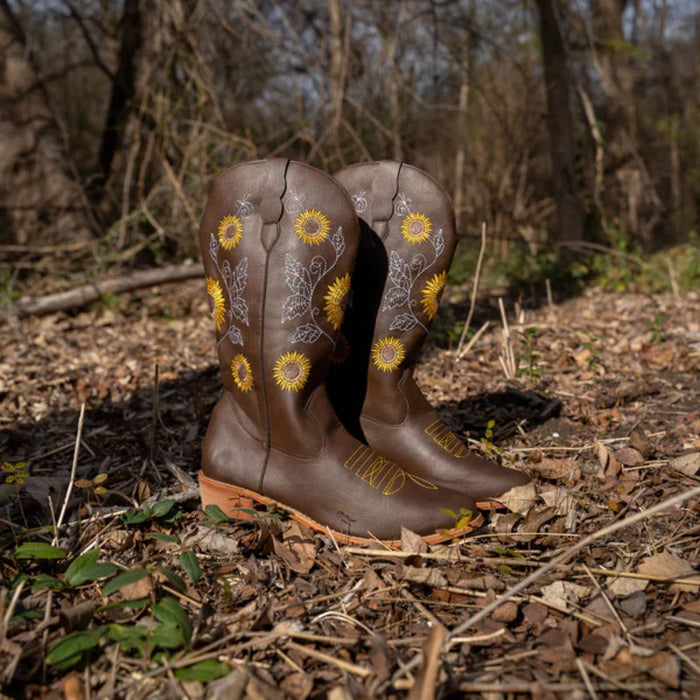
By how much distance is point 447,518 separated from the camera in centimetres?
150

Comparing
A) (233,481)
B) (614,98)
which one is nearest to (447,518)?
(233,481)

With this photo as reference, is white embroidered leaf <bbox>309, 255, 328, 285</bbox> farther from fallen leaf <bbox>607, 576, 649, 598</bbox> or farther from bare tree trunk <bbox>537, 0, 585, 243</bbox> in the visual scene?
bare tree trunk <bbox>537, 0, 585, 243</bbox>

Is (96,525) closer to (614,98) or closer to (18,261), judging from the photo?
(18,261)

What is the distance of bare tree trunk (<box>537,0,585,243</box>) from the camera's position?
16.9ft

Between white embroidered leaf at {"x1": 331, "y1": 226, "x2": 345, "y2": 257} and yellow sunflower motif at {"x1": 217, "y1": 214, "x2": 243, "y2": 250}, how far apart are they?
22 cm

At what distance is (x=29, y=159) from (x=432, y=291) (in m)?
4.25

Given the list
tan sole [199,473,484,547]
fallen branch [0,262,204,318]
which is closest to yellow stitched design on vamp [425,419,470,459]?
tan sole [199,473,484,547]

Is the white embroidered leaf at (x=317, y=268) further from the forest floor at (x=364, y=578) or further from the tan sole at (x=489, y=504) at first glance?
the tan sole at (x=489, y=504)

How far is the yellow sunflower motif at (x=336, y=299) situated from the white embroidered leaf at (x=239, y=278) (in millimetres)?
197

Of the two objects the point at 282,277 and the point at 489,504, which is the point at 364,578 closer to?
the point at 489,504

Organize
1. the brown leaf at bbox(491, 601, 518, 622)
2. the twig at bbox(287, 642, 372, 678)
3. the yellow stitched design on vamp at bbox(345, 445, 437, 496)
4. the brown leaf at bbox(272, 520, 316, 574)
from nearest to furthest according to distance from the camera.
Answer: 1. the twig at bbox(287, 642, 372, 678)
2. the brown leaf at bbox(491, 601, 518, 622)
3. the brown leaf at bbox(272, 520, 316, 574)
4. the yellow stitched design on vamp at bbox(345, 445, 437, 496)

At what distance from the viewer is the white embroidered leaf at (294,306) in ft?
4.94

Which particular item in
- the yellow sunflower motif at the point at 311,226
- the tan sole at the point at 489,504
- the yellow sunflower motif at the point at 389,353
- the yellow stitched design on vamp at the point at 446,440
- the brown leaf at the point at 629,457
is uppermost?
the yellow sunflower motif at the point at 311,226

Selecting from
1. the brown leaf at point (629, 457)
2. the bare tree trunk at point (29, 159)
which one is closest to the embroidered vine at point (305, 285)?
the brown leaf at point (629, 457)
